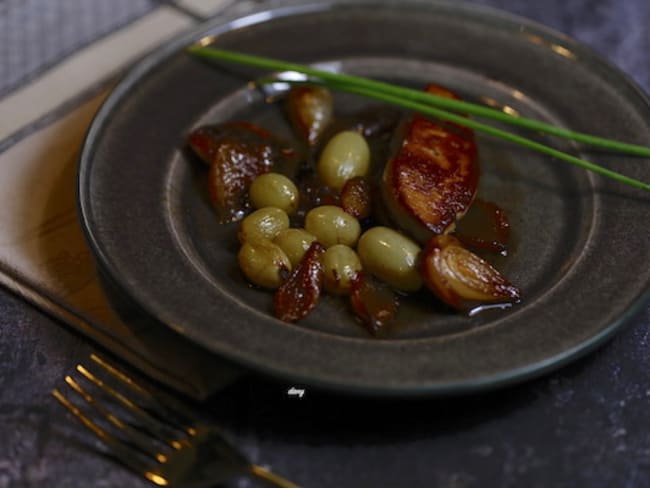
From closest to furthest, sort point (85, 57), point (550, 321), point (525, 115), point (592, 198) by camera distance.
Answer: point (550, 321) → point (592, 198) → point (525, 115) → point (85, 57)

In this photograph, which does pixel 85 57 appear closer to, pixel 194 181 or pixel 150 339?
pixel 194 181

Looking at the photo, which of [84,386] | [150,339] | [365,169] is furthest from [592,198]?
[84,386]

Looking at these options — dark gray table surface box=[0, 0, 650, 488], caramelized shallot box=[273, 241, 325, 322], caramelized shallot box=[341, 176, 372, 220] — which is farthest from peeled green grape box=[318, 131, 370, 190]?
dark gray table surface box=[0, 0, 650, 488]

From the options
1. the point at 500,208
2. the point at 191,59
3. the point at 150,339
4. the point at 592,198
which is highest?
the point at 592,198

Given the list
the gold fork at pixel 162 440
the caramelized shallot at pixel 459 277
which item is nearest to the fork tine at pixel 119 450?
the gold fork at pixel 162 440

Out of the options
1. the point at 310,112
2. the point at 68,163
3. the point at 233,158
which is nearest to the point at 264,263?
the point at 233,158

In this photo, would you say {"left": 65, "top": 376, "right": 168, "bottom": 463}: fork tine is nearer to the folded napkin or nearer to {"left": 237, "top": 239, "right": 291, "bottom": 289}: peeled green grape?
the folded napkin
